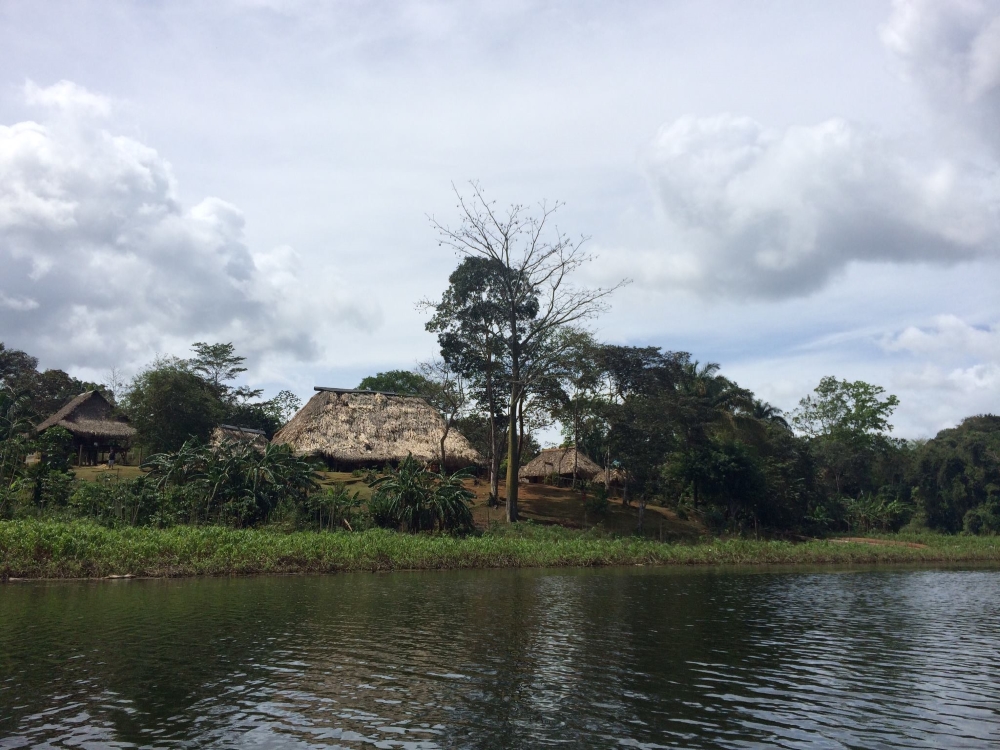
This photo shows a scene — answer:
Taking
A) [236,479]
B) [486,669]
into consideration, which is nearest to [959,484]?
[236,479]

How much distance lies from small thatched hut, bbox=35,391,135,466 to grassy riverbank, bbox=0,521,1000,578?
69.7 feet

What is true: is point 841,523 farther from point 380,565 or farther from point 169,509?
point 169,509

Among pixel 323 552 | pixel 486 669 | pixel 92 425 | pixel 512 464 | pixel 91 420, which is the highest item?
pixel 91 420

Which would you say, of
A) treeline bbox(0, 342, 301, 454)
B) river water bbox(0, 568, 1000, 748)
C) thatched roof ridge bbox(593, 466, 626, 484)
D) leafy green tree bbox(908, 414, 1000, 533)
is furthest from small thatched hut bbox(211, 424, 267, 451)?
leafy green tree bbox(908, 414, 1000, 533)

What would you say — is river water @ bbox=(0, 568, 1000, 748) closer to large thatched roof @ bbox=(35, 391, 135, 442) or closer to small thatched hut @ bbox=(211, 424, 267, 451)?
small thatched hut @ bbox=(211, 424, 267, 451)

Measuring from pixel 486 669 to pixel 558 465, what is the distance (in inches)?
1423

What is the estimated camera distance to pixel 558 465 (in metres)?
47.2

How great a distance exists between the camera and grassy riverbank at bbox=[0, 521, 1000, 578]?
70.9ft

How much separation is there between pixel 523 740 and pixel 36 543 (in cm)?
1827

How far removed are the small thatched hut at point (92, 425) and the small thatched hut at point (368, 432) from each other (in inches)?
355

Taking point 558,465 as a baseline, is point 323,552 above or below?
below

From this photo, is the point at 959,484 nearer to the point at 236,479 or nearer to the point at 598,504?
the point at 598,504

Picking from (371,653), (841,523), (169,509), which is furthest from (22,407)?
(841,523)

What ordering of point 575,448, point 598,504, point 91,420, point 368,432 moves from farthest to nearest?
point 575,448
point 91,420
point 368,432
point 598,504
